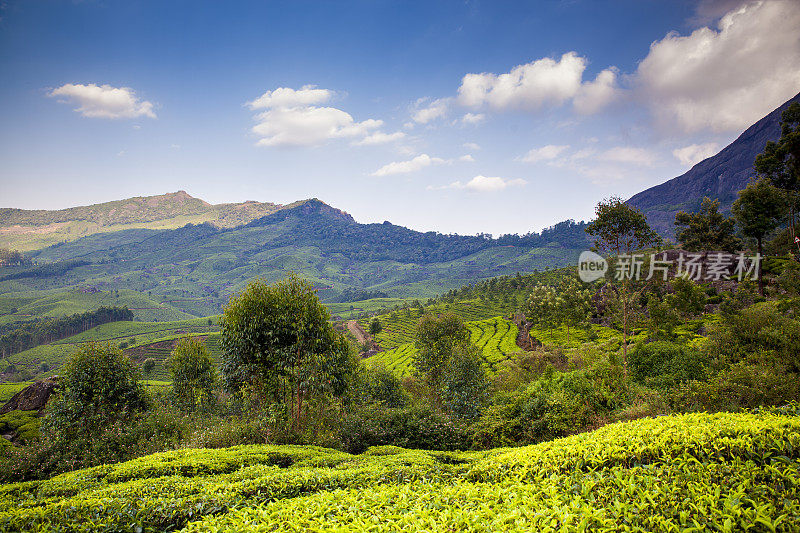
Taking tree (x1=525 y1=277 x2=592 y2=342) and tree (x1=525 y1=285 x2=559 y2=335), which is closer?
tree (x1=525 y1=277 x2=592 y2=342)

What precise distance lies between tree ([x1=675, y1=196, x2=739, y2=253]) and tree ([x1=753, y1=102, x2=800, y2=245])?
8105 millimetres

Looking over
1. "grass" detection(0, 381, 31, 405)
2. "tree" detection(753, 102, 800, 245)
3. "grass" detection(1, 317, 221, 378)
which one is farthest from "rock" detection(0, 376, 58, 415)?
"tree" detection(753, 102, 800, 245)

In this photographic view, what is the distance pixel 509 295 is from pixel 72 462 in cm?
9003

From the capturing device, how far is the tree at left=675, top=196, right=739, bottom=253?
160 ft

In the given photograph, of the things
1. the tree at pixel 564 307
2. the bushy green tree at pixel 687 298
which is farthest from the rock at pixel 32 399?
the bushy green tree at pixel 687 298

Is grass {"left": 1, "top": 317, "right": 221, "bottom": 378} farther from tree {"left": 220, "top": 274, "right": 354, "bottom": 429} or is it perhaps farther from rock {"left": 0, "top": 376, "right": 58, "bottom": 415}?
tree {"left": 220, "top": 274, "right": 354, "bottom": 429}

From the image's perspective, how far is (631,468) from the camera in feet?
14.0

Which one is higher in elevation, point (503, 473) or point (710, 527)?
point (710, 527)

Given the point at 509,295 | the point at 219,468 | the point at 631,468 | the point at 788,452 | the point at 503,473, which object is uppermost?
the point at 788,452

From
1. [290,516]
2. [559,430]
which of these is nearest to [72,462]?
[290,516]

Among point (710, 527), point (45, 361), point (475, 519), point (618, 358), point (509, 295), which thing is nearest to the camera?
point (710, 527)

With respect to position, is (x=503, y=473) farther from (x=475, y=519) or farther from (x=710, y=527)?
(x=710, y=527)

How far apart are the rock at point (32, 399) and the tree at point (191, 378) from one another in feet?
26.7

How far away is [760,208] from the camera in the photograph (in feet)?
116
